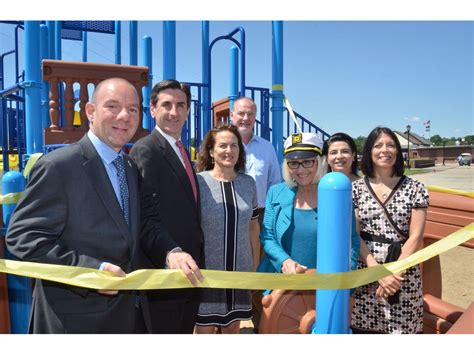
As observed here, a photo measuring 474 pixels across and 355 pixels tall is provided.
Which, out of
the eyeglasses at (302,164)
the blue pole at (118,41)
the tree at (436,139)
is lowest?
the eyeglasses at (302,164)

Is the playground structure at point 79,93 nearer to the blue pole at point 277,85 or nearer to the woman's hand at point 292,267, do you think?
the blue pole at point 277,85

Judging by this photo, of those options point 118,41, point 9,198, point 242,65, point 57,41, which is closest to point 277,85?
point 242,65

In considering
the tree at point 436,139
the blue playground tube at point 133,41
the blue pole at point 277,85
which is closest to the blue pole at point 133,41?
the blue playground tube at point 133,41

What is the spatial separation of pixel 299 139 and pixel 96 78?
2847 millimetres

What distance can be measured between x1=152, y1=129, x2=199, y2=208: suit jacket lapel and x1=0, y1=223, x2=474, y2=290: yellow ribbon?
68 cm

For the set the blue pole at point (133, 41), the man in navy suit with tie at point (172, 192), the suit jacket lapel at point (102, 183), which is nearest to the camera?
the suit jacket lapel at point (102, 183)

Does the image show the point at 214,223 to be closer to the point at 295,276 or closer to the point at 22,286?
the point at 295,276

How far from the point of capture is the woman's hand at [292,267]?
2086 mm

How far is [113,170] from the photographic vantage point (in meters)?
1.87

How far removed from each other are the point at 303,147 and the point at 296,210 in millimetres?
400

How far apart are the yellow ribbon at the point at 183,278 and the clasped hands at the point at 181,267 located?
22 mm

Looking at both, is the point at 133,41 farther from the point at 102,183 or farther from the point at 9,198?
the point at 102,183

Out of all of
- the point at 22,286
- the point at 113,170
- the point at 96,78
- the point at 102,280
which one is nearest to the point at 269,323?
the point at 102,280

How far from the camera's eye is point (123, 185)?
1.89 metres
